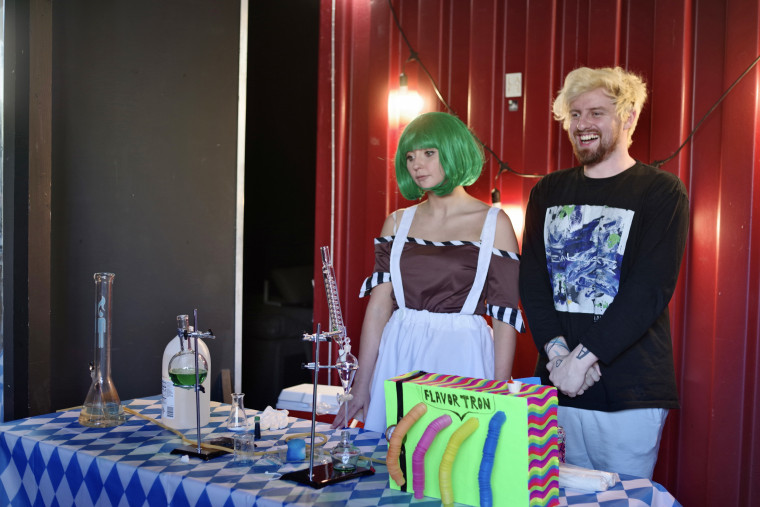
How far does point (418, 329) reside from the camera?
2123 mm

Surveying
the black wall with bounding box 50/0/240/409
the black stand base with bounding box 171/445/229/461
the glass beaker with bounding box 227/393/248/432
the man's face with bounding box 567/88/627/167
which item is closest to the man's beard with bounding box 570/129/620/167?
the man's face with bounding box 567/88/627/167

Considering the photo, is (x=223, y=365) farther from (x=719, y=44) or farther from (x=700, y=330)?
(x=719, y=44)

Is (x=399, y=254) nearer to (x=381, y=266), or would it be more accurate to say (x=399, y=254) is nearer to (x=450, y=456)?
(x=381, y=266)

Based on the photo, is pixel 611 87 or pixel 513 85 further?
pixel 513 85

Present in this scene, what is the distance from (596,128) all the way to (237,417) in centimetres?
128

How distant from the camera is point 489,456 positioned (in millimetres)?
1211

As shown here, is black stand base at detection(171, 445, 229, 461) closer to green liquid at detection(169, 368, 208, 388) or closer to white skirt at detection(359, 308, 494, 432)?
green liquid at detection(169, 368, 208, 388)

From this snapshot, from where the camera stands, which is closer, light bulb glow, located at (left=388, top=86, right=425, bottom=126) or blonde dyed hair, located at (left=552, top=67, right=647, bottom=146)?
blonde dyed hair, located at (left=552, top=67, right=647, bottom=146)

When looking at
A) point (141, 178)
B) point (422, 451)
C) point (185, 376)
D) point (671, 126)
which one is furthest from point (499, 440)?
point (141, 178)

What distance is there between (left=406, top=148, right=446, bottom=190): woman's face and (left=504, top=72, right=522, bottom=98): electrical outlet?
2.70ft

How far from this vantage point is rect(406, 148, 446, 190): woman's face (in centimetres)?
216

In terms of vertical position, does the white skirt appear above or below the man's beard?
below

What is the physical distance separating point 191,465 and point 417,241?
1.03 m

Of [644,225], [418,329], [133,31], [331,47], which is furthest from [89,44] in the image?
[644,225]
